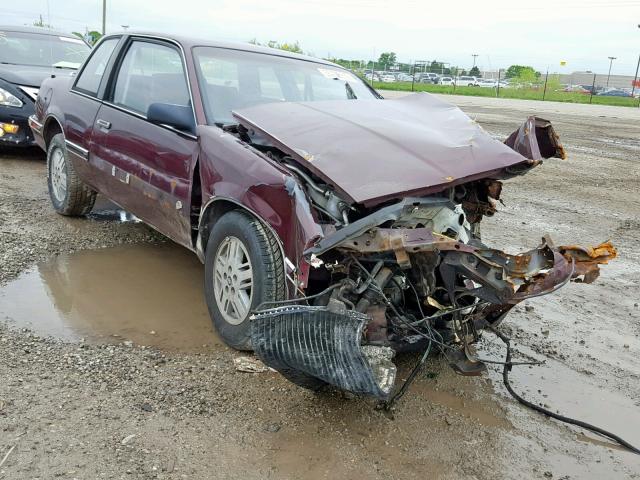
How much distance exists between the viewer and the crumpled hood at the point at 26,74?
821 cm

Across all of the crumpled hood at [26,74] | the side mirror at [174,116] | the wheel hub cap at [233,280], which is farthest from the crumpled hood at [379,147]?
the crumpled hood at [26,74]

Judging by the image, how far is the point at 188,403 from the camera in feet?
10.1

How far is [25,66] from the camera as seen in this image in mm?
8938

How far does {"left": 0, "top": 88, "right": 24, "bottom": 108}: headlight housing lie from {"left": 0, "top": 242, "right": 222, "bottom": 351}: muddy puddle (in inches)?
156

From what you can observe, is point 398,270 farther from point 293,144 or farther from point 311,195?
point 293,144

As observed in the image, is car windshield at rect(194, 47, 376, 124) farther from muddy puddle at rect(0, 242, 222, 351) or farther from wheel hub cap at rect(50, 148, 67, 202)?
wheel hub cap at rect(50, 148, 67, 202)

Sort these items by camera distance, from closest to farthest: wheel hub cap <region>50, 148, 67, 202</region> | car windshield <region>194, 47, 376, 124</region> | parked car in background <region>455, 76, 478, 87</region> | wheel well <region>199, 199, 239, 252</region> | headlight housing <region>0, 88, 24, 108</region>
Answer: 1. wheel well <region>199, 199, 239, 252</region>
2. car windshield <region>194, 47, 376, 124</region>
3. wheel hub cap <region>50, 148, 67, 202</region>
4. headlight housing <region>0, 88, 24, 108</region>
5. parked car in background <region>455, 76, 478, 87</region>

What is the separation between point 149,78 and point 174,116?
977mm

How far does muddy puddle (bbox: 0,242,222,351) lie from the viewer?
3828 mm

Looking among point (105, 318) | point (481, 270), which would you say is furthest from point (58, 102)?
point (481, 270)

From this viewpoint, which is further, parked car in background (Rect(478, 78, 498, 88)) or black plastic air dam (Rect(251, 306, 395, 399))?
parked car in background (Rect(478, 78, 498, 88))

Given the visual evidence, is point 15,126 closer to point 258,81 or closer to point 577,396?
point 258,81

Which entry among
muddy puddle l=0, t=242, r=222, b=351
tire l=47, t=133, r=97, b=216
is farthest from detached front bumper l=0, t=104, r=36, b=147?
muddy puddle l=0, t=242, r=222, b=351

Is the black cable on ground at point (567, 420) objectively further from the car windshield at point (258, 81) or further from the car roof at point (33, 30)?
the car roof at point (33, 30)
